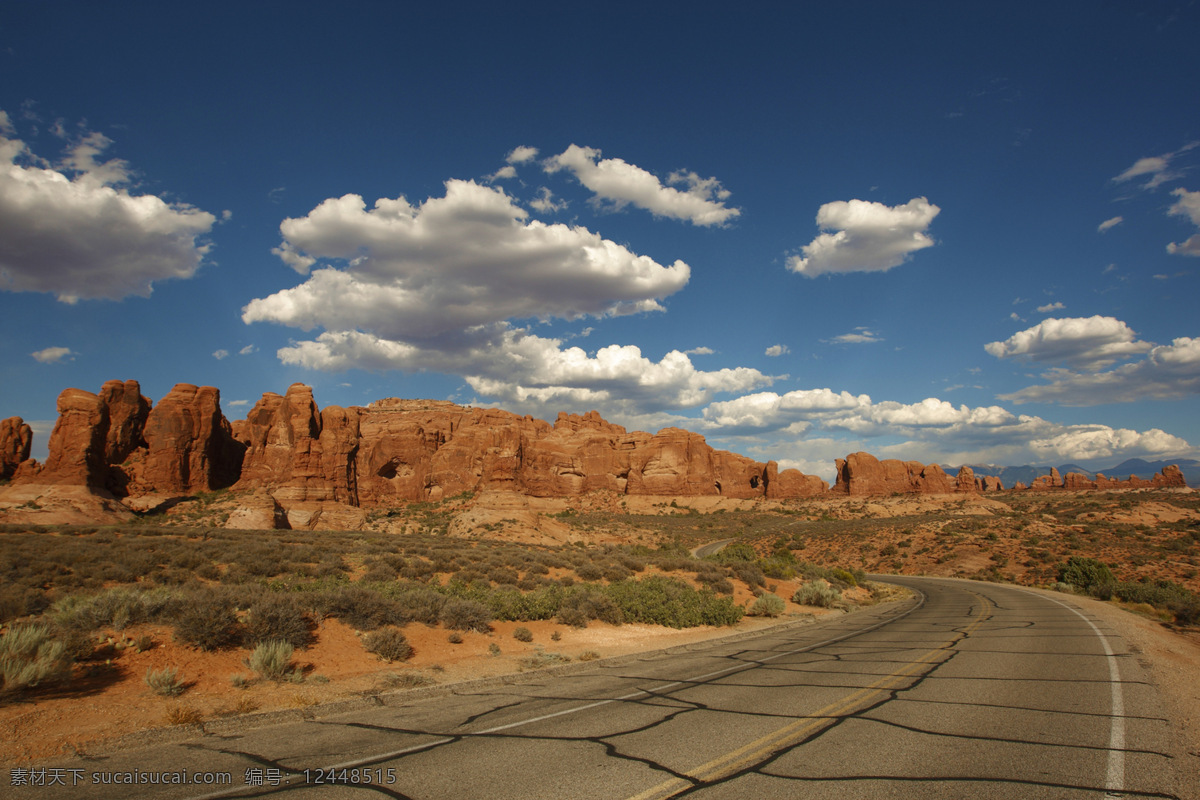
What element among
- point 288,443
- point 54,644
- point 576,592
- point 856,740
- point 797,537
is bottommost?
point 797,537

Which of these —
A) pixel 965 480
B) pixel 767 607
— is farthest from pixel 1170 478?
pixel 767 607

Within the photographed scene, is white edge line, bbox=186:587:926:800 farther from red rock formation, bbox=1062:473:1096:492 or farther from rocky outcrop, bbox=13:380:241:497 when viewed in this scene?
red rock formation, bbox=1062:473:1096:492

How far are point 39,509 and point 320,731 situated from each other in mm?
50321

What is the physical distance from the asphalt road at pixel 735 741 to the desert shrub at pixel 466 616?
3.27m

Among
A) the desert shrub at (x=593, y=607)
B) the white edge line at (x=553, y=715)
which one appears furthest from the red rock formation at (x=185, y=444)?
the white edge line at (x=553, y=715)

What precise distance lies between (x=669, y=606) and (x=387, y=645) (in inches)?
363

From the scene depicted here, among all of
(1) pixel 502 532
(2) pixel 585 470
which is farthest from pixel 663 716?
(2) pixel 585 470

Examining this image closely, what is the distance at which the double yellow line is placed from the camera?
4773 mm

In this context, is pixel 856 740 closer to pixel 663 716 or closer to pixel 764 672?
pixel 663 716

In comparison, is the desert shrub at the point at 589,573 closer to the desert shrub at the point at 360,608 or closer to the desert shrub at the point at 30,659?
the desert shrub at the point at 360,608

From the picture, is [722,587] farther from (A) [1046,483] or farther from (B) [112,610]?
(A) [1046,483]

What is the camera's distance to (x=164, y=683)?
25.7ft

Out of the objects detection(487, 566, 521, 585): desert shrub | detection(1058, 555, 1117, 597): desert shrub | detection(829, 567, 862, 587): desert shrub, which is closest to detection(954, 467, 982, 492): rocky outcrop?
detection(1058, 555, 1117, 597): desert shrub

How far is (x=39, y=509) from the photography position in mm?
39906
